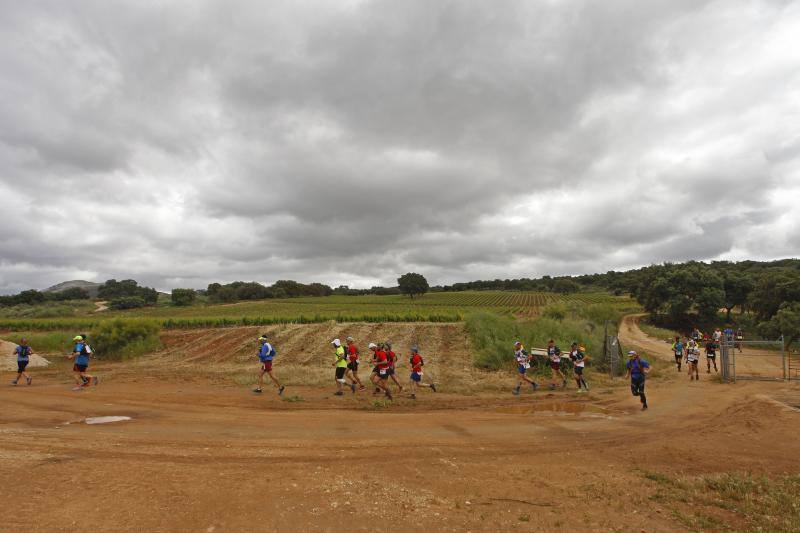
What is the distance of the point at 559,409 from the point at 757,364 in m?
21.3

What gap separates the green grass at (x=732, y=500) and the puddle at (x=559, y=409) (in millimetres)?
4861

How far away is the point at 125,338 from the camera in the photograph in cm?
2809

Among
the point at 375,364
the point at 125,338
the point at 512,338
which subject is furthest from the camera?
the point at 125,338

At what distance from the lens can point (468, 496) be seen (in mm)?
6531

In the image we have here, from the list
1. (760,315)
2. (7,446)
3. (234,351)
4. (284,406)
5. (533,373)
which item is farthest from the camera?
(760,315)

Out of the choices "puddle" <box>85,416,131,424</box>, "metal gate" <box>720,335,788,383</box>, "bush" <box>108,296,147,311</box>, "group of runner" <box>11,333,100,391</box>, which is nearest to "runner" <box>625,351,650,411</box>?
"metal gate" <box>720,335,788,383</box>

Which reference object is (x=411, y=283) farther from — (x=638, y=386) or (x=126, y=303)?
(x=638, y=386)

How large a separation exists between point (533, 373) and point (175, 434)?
15.6m

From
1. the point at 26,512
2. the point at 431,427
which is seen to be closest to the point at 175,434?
the point at 26,512

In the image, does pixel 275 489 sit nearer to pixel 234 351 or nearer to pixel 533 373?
pixel 533 373

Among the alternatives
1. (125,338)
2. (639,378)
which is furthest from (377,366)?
(125,338)

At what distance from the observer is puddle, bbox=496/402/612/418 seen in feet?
41.2

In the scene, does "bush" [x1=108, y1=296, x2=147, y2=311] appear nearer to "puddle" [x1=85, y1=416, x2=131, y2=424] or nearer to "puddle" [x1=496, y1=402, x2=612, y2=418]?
"puddle" [x1=85, y1=416, x2=131, y2=424]

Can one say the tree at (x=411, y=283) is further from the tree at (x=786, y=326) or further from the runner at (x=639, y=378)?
the runner at (x=639, y=378)
